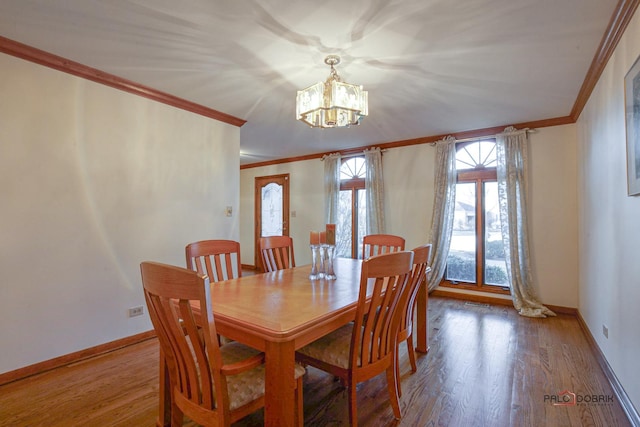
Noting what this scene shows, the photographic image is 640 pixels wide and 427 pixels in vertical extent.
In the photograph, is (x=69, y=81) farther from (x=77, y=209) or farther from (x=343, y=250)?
(x=343, y=250)

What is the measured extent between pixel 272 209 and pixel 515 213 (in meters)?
4.44

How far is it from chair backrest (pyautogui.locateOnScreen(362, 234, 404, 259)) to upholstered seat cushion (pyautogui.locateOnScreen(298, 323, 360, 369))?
46.9 inches

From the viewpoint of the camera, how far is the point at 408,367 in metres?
2.43

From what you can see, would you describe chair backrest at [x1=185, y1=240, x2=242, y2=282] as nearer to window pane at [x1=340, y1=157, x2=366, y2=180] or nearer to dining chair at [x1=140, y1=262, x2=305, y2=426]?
dining chair at [x1=140, y1=262, x2=305, y2=426]

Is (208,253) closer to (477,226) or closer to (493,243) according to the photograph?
(477,226)

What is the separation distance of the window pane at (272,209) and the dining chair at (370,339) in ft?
15.9

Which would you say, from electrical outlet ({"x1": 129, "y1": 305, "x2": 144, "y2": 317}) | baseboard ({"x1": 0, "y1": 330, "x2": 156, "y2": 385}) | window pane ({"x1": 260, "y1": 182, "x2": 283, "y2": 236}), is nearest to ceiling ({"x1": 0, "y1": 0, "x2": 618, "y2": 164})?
electrical outlet ({"x1": 129, "y1": 305, "x2": 144, "y2": 317})

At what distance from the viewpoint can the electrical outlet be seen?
2.88m

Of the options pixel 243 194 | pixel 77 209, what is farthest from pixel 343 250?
pixel 77 209

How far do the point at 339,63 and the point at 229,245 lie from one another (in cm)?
167

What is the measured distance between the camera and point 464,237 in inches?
175

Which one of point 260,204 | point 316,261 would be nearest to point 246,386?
point 316,261

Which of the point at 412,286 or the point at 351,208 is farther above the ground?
the point at 351,208

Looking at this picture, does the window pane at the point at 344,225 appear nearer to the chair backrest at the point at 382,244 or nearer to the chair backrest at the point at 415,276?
the chair backrest at the point at 382,244
